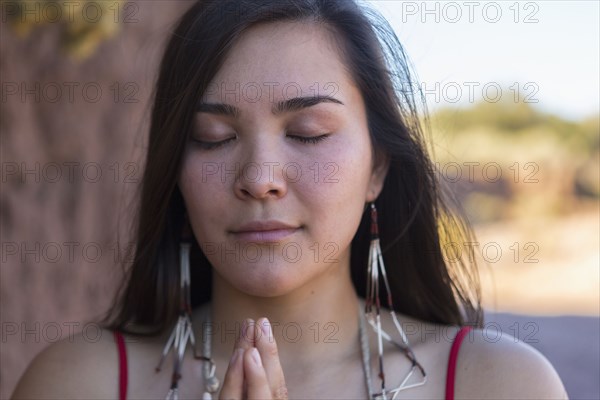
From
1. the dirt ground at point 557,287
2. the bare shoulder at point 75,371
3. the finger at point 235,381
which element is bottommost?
the dirt ground at point 557,287

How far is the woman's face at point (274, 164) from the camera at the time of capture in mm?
1962

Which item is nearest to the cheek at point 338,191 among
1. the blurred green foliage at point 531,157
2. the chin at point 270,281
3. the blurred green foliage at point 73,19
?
the chin at point 270,281

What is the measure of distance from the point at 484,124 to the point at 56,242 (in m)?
7.38

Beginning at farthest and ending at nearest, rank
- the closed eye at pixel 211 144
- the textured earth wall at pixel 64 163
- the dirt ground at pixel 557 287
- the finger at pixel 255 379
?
the dirt ground at pixel 557 287, the textured earth wall at pixel 64 163, the closed eye at pixel 211 144, the finger at pixel 255 379

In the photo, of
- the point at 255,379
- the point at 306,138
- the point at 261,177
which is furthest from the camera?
the point at 306,138

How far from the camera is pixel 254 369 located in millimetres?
1753

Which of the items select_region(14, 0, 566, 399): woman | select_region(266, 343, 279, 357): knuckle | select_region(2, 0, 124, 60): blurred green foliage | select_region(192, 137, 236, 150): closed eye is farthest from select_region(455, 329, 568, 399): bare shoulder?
select_region(2, 0, 124, 60): blurred green foliage

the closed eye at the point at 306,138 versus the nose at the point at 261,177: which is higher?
the closed eye at the point at 306,138

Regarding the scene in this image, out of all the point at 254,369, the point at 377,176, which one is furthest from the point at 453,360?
the point at 254,369

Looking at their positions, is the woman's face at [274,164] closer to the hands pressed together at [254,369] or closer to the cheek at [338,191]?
the cheek at [338,191]

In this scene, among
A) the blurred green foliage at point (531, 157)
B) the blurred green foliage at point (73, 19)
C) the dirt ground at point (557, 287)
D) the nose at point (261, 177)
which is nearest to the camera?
the nose at point (261, 177)

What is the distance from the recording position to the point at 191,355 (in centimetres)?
223

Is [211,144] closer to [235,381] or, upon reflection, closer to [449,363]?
[235,381]

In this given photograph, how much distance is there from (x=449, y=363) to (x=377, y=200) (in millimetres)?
465
